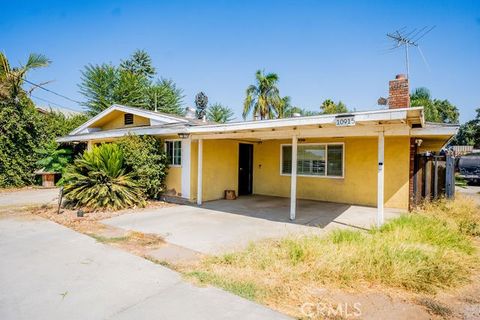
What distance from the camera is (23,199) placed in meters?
10.6

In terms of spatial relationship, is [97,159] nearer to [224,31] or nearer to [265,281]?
[265,281]

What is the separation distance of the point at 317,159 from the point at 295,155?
135 inches

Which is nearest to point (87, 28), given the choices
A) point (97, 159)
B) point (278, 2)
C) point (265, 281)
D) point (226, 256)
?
point (97, 159)

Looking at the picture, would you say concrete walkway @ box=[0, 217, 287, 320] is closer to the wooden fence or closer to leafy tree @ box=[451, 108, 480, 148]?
the wooden fence

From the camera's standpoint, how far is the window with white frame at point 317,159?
33.3ft

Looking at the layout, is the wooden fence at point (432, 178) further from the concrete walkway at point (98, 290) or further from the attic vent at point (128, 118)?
the attic vent at point (128, 118)

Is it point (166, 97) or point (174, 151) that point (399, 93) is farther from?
point (166, 97)

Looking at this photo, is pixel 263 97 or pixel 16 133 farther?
pixel 263 97

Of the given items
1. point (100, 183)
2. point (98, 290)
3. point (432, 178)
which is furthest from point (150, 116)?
point (432, 178)

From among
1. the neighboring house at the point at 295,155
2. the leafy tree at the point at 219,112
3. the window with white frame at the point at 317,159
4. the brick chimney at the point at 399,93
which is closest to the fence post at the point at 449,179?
the neighboring house at the point at 295,155

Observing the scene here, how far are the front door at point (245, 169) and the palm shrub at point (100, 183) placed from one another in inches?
177

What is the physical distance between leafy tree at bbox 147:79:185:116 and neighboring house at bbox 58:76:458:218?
14.3 metres

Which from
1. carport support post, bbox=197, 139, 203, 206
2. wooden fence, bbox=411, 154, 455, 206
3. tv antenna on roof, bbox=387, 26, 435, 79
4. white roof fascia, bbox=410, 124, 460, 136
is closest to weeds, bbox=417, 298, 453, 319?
white roof fascia, bbox=410, 124, 460, 136

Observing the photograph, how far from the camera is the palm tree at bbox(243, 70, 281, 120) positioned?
2425 centimetres
